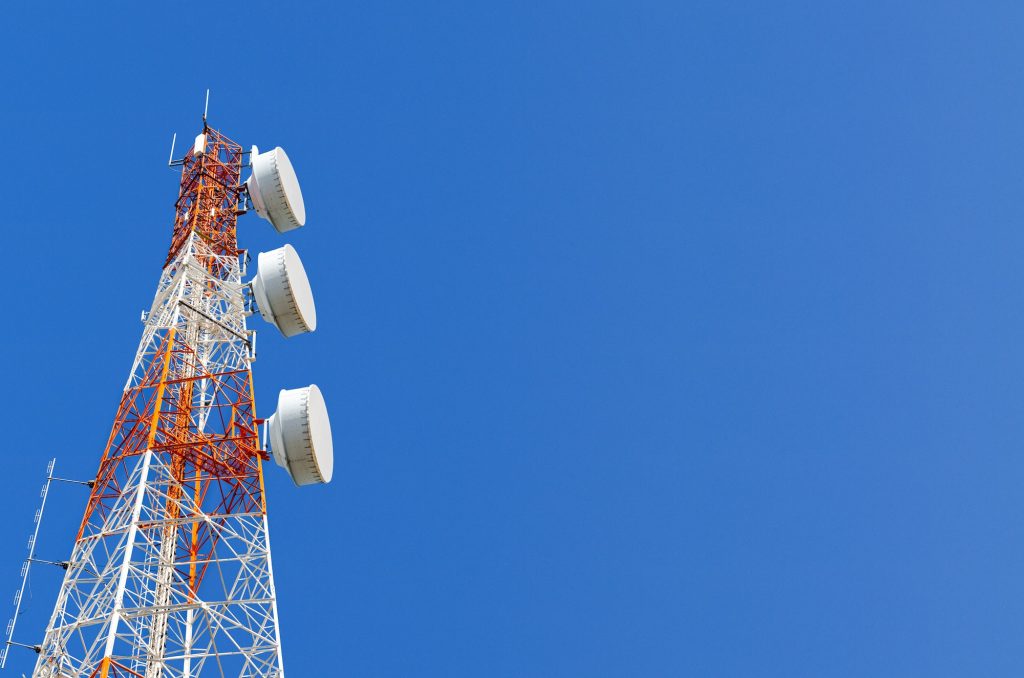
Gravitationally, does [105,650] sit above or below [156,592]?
below

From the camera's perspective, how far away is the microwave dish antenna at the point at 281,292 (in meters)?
49.5

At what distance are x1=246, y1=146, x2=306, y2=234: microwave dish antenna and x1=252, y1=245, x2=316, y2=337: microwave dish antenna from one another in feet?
17.5

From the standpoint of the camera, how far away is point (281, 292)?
4947 cm

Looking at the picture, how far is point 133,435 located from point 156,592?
17.3 ft

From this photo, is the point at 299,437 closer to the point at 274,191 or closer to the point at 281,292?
the point at 281,292

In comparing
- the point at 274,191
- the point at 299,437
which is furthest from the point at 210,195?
the point at 299,437

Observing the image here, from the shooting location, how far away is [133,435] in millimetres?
44219

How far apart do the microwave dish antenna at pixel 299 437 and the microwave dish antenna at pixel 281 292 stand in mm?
4691

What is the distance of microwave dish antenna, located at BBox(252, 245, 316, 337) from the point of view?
49.5m

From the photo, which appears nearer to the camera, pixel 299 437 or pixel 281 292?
pixel 299 437

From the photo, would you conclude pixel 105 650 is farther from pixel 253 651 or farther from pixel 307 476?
pixel 307 476

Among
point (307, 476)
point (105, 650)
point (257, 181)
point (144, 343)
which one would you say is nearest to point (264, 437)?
point (307, 476)

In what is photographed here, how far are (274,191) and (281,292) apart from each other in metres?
7.32

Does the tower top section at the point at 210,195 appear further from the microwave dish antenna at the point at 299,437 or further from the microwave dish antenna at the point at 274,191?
the microwave dish antenna at the point at 299,437
